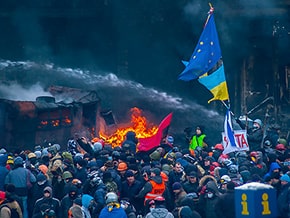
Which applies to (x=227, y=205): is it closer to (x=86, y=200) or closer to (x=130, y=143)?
(x=86, y=200)

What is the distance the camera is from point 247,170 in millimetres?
11070

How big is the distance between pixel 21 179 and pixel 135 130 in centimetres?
951

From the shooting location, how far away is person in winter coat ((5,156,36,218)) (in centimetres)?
1122

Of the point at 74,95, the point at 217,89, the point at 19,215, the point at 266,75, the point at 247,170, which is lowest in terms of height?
the point at 19,215

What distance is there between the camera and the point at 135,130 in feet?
67.3

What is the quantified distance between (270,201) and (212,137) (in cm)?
1269

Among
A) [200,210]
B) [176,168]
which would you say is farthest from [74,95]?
[200,210]

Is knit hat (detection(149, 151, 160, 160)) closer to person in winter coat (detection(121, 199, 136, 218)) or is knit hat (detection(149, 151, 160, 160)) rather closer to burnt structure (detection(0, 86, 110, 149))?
person in winter coat (detection(121, 199, 136, 218))

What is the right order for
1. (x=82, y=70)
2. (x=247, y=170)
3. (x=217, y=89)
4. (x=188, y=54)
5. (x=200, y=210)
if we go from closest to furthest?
(x=200, y=210)
(x=247, y=170)
(x=217, y=89)
(x=188, y=54)
(x=82, y=70)

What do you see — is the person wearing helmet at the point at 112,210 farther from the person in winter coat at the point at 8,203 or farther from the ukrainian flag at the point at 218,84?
the ukrainian flag at the point at 218,84

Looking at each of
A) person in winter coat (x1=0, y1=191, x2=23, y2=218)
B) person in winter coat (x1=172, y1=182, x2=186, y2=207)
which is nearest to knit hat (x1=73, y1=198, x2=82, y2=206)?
person in winter coat (x1=0, y1=191, x2=23, y2=218)

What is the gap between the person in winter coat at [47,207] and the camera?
9.40 m

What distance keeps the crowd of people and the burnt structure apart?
373cm

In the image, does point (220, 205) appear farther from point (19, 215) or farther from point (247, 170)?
point (19, 215)
